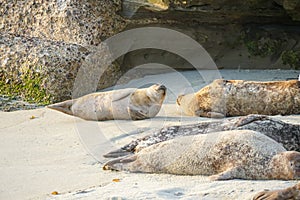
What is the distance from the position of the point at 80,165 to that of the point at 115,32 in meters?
4.94

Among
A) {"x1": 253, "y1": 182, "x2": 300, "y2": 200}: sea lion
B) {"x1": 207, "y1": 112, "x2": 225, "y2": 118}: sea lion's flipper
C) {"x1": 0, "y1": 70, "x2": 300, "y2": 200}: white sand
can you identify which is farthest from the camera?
{"x1": 207, "y1": 112, "x2": 225, "y2": 118}: sea lion's flipper

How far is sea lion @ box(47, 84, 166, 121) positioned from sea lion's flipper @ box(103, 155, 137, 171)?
2117 mm

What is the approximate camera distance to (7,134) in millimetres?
7520

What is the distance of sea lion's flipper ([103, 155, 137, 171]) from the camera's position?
5.69m

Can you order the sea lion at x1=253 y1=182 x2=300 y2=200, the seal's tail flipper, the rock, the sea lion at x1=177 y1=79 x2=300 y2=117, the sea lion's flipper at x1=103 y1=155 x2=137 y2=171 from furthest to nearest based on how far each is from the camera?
the rock → the seal's tail flipper → the sea lion at x1=177 y1=79 x2=300 y2=117 → the sea lion's flipper at x1=103 y1=155 x2=137 y2=171 → the sea lion at x1=253 y1=182 x2=300 y2=200

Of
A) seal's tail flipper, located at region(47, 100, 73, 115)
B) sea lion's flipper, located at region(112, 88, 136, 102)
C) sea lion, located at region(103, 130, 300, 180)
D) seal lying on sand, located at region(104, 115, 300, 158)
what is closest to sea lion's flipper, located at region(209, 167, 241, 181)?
sea lion, located at region(103, 130, 300, 180)

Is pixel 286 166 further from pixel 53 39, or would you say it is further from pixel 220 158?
pixel 53 39

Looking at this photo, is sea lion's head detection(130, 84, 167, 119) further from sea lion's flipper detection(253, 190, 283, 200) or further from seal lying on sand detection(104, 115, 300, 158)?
sea lion's flipper detection(253, 190, 283, 200)

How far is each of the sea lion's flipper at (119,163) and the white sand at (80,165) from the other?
70mm

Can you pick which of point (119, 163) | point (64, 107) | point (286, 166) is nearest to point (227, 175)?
point (286, 166)

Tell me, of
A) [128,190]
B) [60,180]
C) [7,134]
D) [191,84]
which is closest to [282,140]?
[128,190]

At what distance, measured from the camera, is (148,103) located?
7.94 metres

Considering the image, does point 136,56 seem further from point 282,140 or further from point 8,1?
point 282,140

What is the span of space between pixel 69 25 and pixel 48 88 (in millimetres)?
1520
